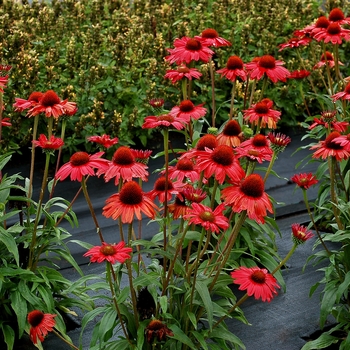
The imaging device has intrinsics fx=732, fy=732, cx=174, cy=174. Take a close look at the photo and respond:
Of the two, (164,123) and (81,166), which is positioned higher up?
(164,123)

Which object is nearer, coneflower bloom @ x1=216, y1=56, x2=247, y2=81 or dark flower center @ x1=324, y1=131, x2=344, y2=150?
dark flower center @ x1=324, y1=131, x2=344, y2=150

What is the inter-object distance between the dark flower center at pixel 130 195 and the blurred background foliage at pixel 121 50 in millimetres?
2333

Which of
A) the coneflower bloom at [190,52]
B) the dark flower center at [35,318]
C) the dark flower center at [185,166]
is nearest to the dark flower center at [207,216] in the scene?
the dark flower center at [185,166]

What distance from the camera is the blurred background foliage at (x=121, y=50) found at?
484 centimetres

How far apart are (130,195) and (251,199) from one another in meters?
0.36

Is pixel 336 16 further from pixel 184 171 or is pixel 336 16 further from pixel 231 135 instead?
pixel 184 171

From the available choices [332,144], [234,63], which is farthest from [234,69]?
[332,144]

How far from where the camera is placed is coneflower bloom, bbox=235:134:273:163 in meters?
2.32

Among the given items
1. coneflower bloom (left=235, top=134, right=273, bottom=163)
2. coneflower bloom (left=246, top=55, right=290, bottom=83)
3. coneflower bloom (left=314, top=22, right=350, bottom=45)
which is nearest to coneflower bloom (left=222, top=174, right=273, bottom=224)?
coneflower bloom (left=235, top=134, right=273, bottom=163)

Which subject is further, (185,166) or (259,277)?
(185,166)

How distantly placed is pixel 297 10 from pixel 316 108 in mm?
932

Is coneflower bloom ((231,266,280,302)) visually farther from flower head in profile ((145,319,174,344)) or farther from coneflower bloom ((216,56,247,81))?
coneflower bloom ((216,56,247,81))

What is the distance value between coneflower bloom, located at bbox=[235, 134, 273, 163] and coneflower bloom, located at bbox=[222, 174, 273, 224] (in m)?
0.15

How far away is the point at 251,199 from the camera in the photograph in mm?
2158
